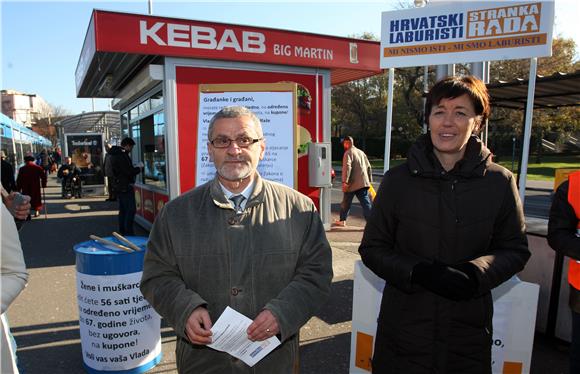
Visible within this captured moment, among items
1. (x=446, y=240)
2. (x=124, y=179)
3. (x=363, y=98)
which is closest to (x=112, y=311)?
(x=446, y=240)

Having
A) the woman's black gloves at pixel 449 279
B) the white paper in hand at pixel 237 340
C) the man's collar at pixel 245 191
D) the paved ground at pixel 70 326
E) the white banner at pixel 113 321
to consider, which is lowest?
the paved ground at pixel 70 326

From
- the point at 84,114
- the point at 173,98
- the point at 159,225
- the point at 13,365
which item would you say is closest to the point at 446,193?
the point at 159,225

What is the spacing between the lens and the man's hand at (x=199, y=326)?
1682 millimetres

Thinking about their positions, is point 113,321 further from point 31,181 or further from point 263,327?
point 31,181

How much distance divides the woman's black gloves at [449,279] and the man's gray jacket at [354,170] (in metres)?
6.74

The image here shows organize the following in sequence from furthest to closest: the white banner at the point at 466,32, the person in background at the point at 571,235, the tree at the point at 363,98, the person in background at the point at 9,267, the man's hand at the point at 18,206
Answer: the tree at the point at 363,98
the white banner at the point at 466,32
the man's hand at the point at 18,206
the person in background at the point at 571,235
the person in background at the point at 9,267

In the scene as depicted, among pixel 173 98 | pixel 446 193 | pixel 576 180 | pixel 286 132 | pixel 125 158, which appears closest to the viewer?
pixel 446 193

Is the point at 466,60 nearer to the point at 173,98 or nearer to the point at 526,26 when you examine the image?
the point at 526,26

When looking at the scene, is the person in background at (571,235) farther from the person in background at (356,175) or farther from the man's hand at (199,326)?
the person in background at (356,175)

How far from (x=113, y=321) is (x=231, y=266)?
2.01 metres

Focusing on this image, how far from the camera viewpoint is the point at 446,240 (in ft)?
6.31

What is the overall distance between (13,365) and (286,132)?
271cm

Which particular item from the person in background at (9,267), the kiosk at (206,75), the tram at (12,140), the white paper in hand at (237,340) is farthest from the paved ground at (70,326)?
the tram at (12,140)

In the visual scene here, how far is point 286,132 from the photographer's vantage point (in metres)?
3.90
